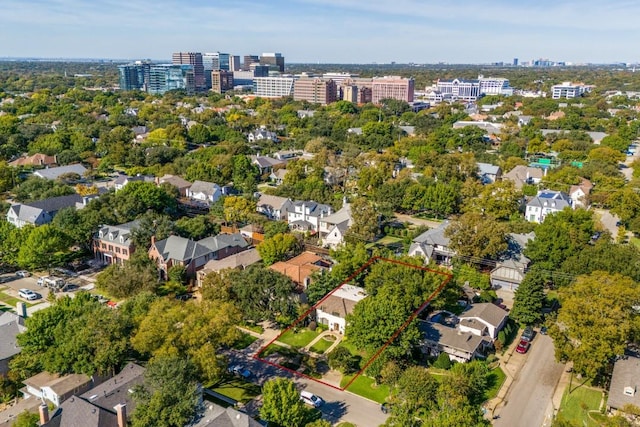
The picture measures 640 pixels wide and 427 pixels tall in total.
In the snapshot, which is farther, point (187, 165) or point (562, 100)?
point (562, 100)

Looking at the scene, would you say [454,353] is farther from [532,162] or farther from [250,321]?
[532,162]

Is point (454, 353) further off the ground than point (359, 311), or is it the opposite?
point (359, 311)

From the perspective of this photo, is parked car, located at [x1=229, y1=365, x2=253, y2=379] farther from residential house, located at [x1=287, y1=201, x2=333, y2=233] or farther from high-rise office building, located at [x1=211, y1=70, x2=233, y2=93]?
high-rise office building, located at [x1=211, y1=70, x2=233, y2=93]

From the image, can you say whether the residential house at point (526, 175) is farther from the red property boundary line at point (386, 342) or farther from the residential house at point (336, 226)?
the red property boundary line at point (386, 342)

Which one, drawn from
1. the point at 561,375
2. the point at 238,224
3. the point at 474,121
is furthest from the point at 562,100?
the point at 561,375

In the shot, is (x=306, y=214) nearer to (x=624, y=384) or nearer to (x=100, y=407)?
(x=100, y=407)
